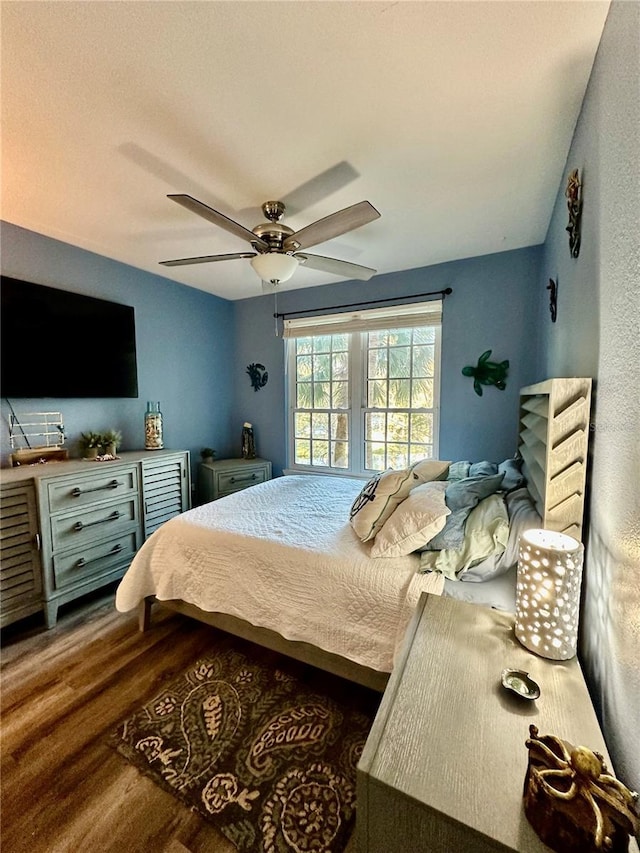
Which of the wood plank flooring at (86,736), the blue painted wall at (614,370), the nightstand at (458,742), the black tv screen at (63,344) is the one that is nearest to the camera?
the nightstand at (458,742)

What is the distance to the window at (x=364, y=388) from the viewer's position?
10.5 feet

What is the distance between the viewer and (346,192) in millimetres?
1893

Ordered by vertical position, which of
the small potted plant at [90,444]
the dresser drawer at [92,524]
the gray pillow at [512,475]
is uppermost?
the small potted plant at [90,444]

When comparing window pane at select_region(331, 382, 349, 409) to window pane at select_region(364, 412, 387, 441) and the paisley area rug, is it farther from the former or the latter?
the paisley area rug

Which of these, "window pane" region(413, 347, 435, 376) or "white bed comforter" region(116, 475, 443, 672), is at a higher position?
"window pane" region(413, 347, 435, 376)

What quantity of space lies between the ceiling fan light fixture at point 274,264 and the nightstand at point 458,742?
1.88 m

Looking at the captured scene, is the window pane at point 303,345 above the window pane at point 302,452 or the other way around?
above

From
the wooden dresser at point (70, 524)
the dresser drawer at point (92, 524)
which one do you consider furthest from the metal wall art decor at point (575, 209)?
the dresser drawer at point (92, 524)

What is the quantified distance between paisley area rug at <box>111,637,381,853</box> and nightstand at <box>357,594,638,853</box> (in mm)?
692

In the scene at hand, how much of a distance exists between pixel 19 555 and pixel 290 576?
66.0 inches

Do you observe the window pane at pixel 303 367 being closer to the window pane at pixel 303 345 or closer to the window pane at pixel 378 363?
the window pane at pixel 303 345

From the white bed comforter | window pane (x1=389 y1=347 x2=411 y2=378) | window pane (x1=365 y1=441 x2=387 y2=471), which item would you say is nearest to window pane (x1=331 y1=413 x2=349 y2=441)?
window pane (x1=365 y1=441 x2=387 y2=471)

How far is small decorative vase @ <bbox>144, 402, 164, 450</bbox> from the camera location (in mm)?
3107

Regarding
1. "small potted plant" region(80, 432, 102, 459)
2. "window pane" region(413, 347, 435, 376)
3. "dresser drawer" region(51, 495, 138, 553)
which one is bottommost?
"dresser drawer" region(51, 495, 138, 553)
